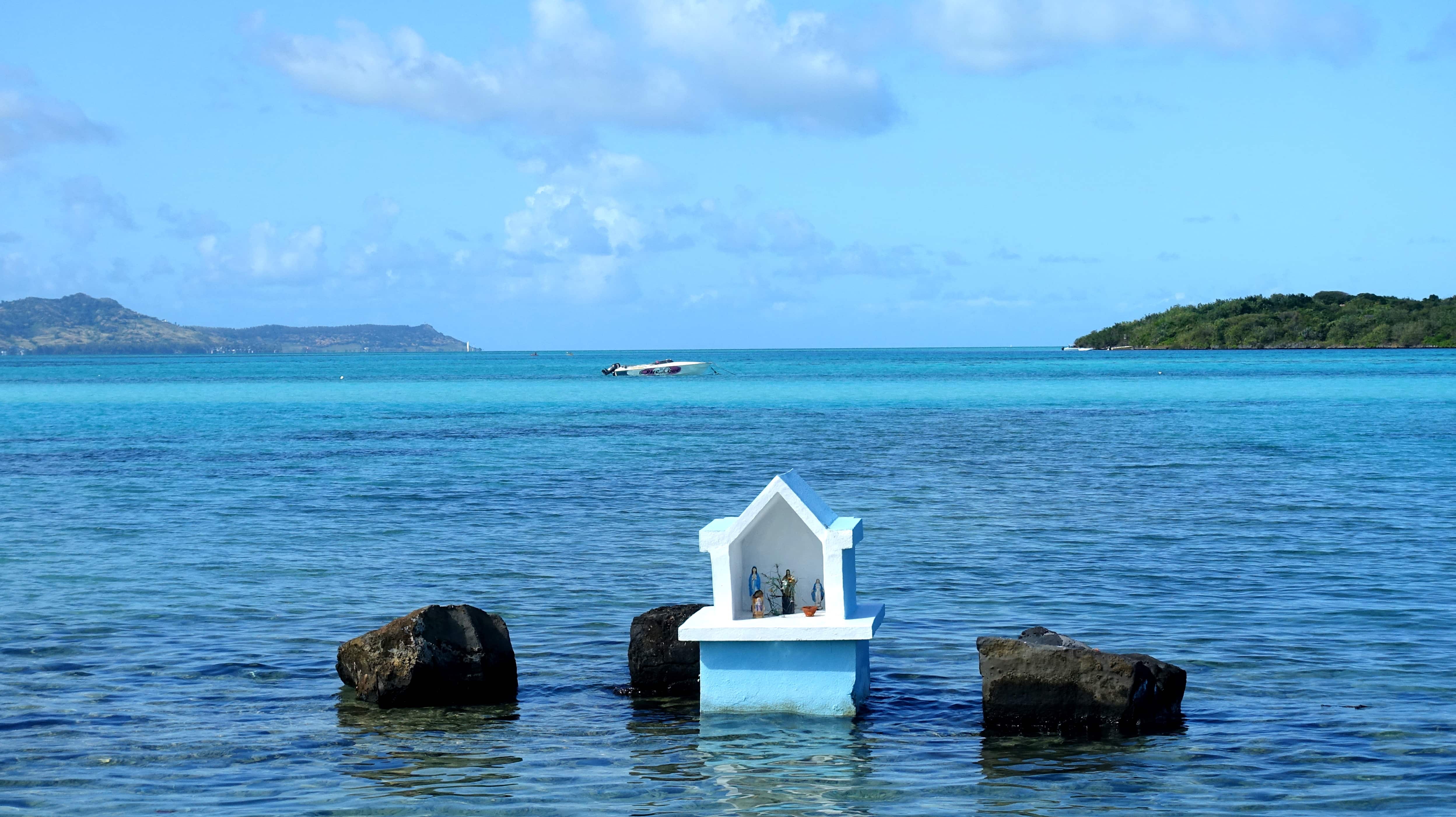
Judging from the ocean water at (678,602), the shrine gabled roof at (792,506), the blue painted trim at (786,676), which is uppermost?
the shrine gabled roof at (792,506)

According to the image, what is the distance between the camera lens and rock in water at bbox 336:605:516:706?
1558cm

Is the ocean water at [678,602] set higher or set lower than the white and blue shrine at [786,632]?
lower

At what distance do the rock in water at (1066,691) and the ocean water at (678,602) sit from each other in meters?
0.34

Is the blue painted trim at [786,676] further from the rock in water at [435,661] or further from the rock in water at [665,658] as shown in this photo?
the rock in water at [435,661]

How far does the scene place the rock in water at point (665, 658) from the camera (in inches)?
635

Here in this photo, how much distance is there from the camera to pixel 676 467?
4959cm

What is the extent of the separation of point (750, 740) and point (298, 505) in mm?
26283

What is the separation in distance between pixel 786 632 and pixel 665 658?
2450 millimetres

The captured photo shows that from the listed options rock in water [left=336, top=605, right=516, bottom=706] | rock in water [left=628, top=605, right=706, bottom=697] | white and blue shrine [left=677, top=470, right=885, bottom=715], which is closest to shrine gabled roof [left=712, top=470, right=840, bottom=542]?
white and blue shrine [left=677, top=470, right=885, bottom=715]

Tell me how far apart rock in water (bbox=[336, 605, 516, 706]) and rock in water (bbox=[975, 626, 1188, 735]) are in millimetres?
5594

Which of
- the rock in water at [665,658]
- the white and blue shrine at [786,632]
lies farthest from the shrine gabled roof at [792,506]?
the rock in water at [665,658]

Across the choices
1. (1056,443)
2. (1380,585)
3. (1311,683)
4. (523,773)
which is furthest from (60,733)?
(1056,443)

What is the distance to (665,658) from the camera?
16156mm

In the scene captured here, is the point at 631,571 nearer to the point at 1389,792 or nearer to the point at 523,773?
the point at 523,773
